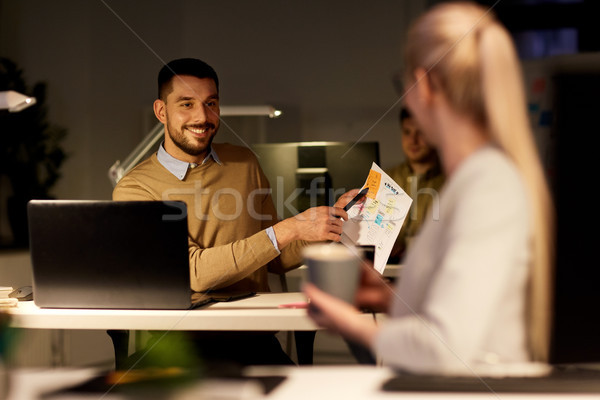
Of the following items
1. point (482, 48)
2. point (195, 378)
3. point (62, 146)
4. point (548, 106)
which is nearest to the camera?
point (482, 48)

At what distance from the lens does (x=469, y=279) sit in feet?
1.94

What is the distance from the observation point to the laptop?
1.38 metres

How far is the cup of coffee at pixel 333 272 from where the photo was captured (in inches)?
27.7

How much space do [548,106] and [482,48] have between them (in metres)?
0.30

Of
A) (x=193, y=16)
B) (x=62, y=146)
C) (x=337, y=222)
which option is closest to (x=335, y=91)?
(x=193, y=16)

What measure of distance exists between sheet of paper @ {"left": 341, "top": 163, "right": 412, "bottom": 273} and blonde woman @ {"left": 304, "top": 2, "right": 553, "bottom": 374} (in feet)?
2.42

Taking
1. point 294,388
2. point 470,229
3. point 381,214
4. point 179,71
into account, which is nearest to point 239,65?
point 179,71

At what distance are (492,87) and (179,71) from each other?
4.97 ft

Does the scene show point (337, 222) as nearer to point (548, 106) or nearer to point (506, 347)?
point (548, 106)

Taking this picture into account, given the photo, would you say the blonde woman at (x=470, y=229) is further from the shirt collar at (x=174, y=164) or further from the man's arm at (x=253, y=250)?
the shirt collar at (x=174, y=164)

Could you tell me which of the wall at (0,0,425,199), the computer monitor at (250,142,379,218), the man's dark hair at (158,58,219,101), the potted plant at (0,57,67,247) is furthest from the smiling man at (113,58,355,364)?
the wall at (0,0,425,199)

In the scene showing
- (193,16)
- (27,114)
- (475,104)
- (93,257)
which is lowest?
(93,257)

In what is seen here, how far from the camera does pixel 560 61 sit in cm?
89

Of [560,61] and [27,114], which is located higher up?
[27,114]
